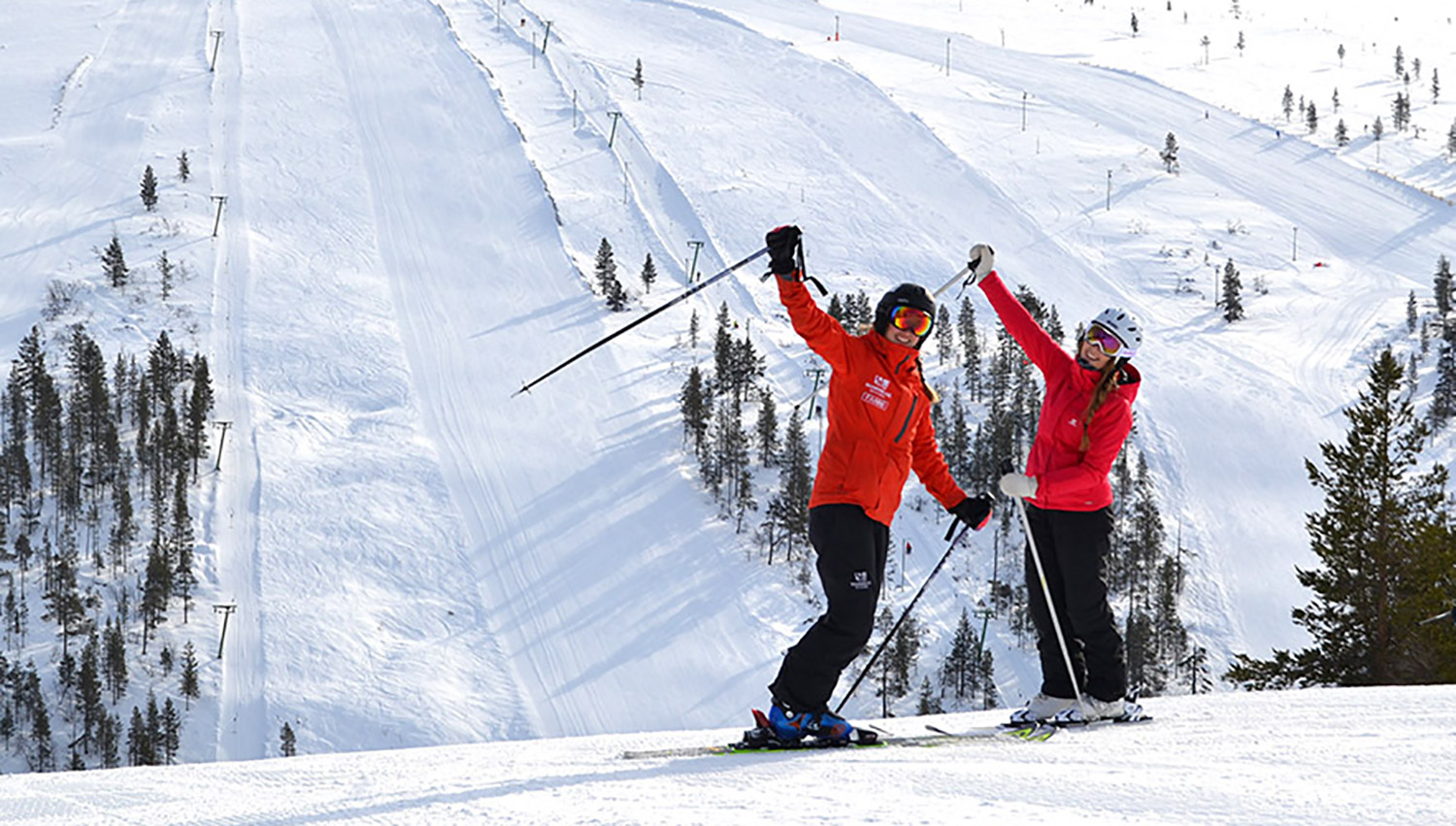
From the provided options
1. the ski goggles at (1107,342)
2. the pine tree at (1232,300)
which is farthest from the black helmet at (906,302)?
the pine tree at (1232,300)

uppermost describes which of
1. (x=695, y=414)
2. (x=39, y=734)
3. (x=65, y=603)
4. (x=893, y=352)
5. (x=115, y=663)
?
(x=893, y=352)

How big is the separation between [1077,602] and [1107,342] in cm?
123

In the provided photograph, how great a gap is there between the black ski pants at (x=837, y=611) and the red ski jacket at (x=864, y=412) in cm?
10

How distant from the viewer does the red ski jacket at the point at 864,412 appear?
5.29 meters

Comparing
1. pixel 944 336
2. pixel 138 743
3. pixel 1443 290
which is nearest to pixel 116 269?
pixel 138 743

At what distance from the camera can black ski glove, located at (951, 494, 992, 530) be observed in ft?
18.6

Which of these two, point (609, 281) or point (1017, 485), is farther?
point (609, 281)

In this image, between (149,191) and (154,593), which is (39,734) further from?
(149,191)

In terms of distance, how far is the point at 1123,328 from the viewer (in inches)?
231

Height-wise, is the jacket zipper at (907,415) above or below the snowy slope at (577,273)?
above

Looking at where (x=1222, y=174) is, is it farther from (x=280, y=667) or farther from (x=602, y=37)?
(x=280, y=667)

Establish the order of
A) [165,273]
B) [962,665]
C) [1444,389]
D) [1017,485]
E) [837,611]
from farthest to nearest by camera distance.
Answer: [165,273] → [1444,389] → [962,665] → [1017,485] → [837,611]

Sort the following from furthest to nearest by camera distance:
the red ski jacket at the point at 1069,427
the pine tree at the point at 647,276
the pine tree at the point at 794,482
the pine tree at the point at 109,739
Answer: the pine tree at the point at 647,276, the pine tree at the point at 794,482, the pine tree at the point at 109,739, the red ski jacket at the point at 1069,427

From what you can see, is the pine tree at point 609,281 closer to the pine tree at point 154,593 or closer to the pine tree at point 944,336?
the pine tree at point 944,336
